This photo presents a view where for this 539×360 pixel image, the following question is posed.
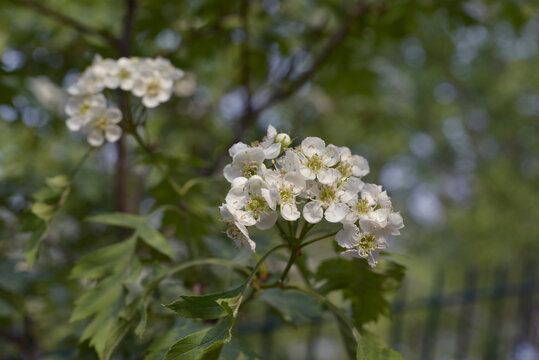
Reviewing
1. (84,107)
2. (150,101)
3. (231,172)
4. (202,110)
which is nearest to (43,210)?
(84,107)

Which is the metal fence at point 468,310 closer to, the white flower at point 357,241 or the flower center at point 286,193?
the white flower at point 357,241

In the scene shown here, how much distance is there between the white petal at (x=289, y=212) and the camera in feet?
3.14

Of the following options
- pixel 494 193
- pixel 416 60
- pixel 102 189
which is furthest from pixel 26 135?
pixel 494 193

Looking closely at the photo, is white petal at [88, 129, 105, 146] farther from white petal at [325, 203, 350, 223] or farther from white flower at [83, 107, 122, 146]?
white petal at [325, 203, 350, 223]

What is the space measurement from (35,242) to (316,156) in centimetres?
83

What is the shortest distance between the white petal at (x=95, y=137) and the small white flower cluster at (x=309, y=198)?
576 millimetres

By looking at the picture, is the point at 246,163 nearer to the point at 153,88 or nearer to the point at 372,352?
the point at 372,352

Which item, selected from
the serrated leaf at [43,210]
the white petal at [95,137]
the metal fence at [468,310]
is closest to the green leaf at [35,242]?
the serrated leaf at [43,210]

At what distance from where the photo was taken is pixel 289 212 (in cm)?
97

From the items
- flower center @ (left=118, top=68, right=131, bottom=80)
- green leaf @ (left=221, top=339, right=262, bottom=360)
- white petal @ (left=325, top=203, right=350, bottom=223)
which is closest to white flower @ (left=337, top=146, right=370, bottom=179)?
white petal @ (left=325, top=203, right=350, bottom=223)

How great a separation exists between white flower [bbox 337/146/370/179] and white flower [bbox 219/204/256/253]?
0.27 meters

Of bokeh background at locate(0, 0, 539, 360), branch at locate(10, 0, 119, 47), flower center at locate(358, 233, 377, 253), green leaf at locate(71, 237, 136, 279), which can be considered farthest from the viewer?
bokeh background at locate(0, 0, 539, 360)

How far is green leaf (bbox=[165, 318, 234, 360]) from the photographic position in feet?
2.90

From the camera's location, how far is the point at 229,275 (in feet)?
5.48
